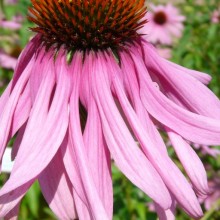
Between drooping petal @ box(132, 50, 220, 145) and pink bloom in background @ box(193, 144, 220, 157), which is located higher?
drooping petal @ box(132, 50, 220, 145)

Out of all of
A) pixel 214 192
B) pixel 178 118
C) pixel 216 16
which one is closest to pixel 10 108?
pixel 178 118

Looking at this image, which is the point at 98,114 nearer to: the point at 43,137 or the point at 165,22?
the point at 43,137

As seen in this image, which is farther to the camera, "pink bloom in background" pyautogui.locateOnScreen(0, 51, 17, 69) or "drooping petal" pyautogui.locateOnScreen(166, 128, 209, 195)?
"pink bloom in background" pyautogui.locateOnScreen(0, 51, 17, 69)

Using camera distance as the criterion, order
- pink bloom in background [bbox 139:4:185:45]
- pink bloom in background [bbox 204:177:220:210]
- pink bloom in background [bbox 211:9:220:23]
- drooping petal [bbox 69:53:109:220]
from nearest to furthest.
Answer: drooping petal [bbox 69:53:109:220] → pink bloom in background [bbox 204:177:220:210] → pink bloom in background [bbox 211:9:220:23] → pink bloom in background [bbox 139:4:185:45]

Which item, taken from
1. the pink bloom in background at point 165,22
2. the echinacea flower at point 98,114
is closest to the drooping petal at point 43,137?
the echinacea flower at point 98,114

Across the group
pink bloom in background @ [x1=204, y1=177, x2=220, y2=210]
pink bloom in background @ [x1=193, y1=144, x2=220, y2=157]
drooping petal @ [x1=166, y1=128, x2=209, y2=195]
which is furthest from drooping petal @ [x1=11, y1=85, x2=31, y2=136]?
pink bloom in background @ [x1=204, y1=177, x2=220, y2=210]

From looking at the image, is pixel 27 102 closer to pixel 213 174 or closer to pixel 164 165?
pixel 164 165

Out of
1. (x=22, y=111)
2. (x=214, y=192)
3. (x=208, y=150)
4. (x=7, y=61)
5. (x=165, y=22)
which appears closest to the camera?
(x=22, y=111)

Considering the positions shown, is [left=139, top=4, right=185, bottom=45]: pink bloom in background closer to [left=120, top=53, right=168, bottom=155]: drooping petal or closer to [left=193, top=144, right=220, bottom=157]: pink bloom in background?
[left=193, top=144, right=220, bottom=157]: pink bloom in background
